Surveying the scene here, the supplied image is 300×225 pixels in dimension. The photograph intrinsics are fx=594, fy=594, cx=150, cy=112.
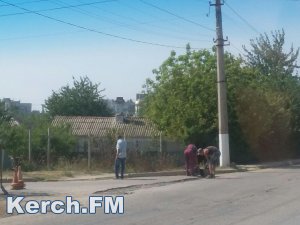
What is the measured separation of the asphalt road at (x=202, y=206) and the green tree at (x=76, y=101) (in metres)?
53.1

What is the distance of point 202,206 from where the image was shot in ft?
45.2

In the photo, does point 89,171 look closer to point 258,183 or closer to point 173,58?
point 258,183

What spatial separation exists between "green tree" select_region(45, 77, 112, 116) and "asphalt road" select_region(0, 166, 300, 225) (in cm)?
5312

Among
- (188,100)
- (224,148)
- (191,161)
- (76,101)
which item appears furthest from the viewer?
(76,101)

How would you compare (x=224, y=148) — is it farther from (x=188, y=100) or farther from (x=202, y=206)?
(x=202, y=206)

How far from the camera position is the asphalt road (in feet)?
37.9

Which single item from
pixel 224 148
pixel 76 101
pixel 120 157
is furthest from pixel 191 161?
pixel 76 101

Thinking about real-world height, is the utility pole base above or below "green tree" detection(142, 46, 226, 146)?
below

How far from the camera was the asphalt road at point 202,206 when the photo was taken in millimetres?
11547

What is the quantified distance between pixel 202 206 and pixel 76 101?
59080mm
